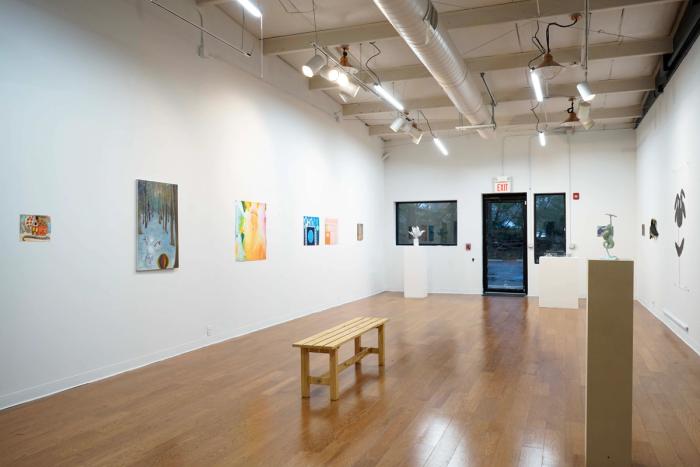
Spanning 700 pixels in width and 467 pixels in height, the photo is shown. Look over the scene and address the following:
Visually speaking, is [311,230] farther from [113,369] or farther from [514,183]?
[514,183]

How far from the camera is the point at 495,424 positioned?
373 centimetres

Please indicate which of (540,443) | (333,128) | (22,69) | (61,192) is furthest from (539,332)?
(22,69)

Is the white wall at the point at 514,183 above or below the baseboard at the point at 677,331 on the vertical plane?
above

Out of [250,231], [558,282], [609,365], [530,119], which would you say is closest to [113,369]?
[250,231]

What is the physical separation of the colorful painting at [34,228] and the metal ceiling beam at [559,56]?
5272mm

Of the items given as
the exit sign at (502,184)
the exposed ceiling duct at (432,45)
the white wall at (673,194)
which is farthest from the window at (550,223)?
the exposed ceiling duct at (432,45)

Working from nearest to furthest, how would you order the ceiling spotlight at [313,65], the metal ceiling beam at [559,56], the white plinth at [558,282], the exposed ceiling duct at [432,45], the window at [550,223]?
the exposed ceiling duct at [432,45]
the ceiling spotlight at [313,65]
the metal ceiling beam at [559,56]
the white plinth at [558,282]
the window at [550,223]

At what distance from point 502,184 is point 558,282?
3.22 meters

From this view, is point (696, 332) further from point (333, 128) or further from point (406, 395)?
point (333, 128)

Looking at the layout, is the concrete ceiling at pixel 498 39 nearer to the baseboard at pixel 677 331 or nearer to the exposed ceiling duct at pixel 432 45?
the exposed ceiling duct at pixel 432 45

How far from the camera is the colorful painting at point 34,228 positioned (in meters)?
4.30

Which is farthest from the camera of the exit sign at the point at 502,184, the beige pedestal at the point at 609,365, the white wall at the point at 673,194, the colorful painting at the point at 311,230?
the exit sign at the point at 502,184

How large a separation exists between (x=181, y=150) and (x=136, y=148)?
724mm

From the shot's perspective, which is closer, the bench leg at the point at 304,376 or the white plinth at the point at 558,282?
the bench leg at the point at 304,376
